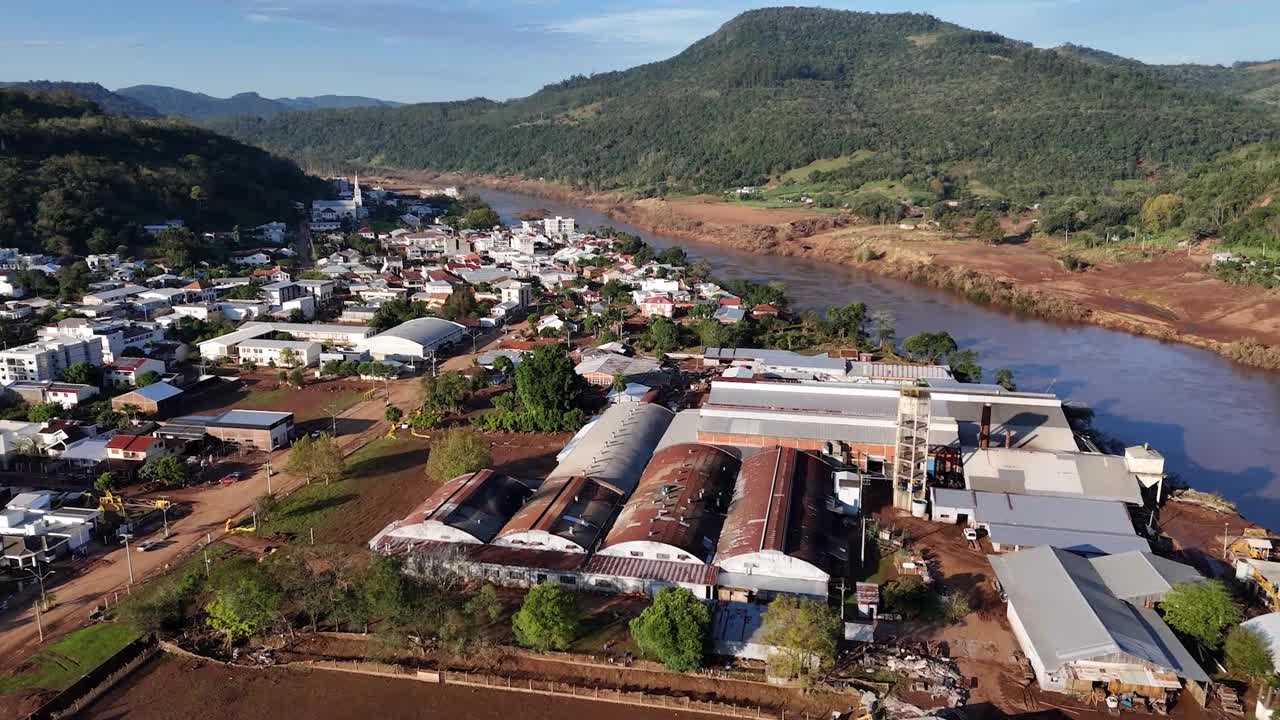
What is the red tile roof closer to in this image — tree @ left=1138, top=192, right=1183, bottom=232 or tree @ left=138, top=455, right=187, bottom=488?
tree @ left=138, top=455, right=187, bottom=488

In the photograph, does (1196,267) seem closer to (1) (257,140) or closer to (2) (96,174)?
(2) (96,174)

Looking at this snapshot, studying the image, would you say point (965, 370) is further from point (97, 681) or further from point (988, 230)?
point (988, 230)

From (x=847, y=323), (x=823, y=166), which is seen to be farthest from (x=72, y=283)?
(x=823, y=166)

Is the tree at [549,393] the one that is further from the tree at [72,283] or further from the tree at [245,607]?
the tree at [72,283]

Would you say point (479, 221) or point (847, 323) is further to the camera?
point (479, 221)

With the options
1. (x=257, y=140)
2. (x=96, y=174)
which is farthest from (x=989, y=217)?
(x=257, y=140)

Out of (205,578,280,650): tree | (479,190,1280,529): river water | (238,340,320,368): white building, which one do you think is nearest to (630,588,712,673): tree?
(205,578,280,650): tree

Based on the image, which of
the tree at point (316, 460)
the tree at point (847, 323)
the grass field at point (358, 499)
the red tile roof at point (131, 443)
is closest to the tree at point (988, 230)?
the tree at point (847, 323)
